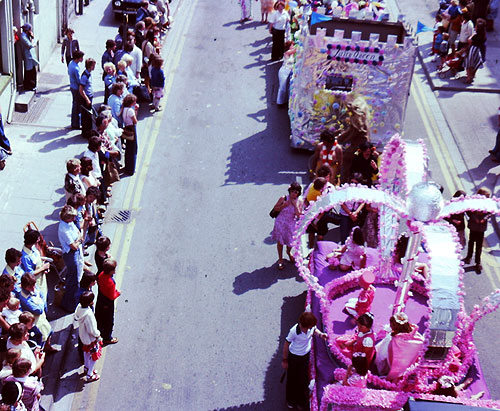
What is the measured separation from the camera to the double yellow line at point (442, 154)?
43.1 feet

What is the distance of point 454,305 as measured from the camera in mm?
8258

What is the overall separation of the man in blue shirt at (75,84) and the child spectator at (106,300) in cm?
671

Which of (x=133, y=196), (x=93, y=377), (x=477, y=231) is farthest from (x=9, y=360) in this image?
(x=477, y=231)

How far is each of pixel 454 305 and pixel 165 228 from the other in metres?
6.53

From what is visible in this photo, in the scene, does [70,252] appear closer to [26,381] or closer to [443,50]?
[26,381]

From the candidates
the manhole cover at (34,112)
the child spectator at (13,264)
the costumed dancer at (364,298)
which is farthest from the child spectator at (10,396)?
the manhole cover at (34,112)

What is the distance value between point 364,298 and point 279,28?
11934 mm

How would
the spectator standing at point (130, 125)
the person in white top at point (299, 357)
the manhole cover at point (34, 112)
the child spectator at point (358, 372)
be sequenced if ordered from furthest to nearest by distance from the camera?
the manhole cover at point (34, 112) < the spectator standing at point (130, 125) < the person in white top at point (299, 357) < the child spectator at point (358, 372)

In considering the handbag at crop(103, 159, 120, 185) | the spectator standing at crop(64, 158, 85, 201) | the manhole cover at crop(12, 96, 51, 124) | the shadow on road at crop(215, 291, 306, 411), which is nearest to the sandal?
the shadow on road at crop(215, 291, 306, 411)

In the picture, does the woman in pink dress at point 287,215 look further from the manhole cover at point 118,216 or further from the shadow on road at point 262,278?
the manhole cover at point 118,216

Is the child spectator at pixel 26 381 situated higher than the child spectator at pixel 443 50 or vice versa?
the child spectator at pixel 443 50

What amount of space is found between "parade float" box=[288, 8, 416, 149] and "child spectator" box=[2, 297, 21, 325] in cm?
741

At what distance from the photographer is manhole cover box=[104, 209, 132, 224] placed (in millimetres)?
13672

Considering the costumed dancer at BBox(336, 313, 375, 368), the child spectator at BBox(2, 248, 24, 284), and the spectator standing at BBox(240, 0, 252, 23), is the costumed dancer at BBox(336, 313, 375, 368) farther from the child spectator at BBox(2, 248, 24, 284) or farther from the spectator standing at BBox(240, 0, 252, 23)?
the spectator standing at BBox(240, 0, 252, 23)
